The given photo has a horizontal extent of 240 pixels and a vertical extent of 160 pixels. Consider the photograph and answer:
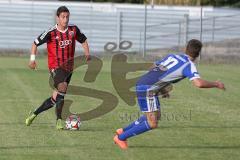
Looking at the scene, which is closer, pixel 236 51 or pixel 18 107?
pixel 18 107

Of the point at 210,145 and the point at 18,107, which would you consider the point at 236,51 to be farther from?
the point at 210,145

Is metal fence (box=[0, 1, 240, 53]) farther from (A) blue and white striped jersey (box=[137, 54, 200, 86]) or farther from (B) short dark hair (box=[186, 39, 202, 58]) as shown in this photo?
(B) short dark hair (box=[186, 39, 202, 58])

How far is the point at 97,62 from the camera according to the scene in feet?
98.0

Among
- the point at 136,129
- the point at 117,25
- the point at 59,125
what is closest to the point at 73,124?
the point at 59,125

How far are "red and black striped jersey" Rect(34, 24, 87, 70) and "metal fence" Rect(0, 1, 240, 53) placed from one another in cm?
2690

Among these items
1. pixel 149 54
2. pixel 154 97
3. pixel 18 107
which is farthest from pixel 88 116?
pixel 149 54

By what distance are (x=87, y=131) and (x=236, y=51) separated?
2671cm

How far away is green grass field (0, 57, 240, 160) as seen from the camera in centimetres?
991

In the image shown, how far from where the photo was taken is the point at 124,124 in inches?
510

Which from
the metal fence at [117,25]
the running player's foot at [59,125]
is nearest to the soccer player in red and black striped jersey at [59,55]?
the running player's foot at [59,125]

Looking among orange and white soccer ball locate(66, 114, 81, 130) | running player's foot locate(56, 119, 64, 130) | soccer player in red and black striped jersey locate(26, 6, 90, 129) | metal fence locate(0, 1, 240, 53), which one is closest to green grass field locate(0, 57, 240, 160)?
running player's foot locate(56, 119, 64, 130)

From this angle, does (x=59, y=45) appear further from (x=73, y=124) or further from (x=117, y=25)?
(x=117, y=25)

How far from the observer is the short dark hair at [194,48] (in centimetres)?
940

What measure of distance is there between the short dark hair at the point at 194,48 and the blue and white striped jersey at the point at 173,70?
9 cm
